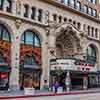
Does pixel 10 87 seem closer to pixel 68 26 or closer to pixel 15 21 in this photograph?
pixel 15 21

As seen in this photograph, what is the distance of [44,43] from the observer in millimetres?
56281

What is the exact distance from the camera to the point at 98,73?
65.2 meters

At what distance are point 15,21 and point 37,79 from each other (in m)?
11.1

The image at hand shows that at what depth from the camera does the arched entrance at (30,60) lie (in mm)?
51225

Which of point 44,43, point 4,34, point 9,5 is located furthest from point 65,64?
point 9,5

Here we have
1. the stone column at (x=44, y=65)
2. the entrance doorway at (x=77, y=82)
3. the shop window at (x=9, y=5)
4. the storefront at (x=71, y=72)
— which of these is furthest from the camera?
the entrance doorway at (x=77, y=82)

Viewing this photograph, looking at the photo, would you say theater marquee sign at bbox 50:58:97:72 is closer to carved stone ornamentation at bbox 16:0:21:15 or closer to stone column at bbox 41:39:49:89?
stone column at bbox 41:39:49:89

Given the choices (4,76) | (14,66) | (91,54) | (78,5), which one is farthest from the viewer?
(91,54)

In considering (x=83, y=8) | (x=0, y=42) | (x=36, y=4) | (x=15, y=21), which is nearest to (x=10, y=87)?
(x=0, y=42)

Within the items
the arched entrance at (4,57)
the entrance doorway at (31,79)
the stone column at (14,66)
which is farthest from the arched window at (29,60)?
the arched entrance at (4,57)

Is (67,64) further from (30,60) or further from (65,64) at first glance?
(30,60)

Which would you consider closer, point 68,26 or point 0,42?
point 0,42

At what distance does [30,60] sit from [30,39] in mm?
3624

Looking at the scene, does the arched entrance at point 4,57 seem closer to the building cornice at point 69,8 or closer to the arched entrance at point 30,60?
the arched entrance at point 30,60
